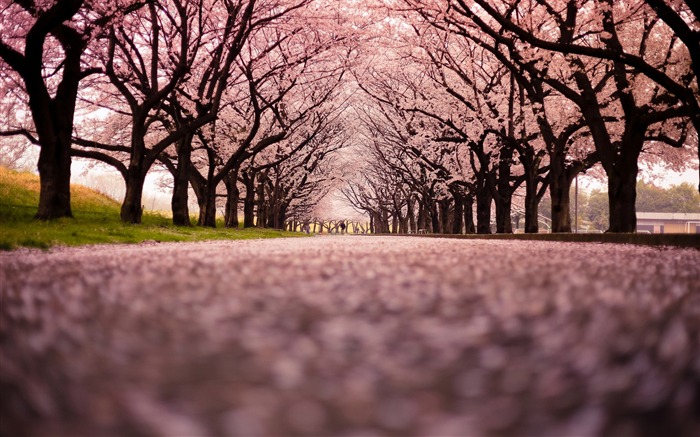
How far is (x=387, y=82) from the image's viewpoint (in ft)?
131

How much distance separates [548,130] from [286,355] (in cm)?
2176

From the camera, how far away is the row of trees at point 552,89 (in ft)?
53.4

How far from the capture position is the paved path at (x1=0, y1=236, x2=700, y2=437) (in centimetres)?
109

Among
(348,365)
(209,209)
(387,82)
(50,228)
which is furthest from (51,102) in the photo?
(387,82)

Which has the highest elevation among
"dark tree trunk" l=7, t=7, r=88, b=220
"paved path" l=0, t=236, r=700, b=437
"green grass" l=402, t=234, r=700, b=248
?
"dark tree trunk" l=7, t=7, r=88, b=220

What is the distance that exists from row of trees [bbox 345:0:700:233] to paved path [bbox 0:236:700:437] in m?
11.5

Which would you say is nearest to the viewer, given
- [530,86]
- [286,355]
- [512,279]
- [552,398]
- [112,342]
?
[552,398]

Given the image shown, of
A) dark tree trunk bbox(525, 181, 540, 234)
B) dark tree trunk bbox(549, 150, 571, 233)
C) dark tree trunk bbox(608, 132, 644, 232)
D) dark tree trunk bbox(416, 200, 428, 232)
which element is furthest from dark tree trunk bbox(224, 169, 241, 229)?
dark tree trunk bbox(608, 132, 644, 232)

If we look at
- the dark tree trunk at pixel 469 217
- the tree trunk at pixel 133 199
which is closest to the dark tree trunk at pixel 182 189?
the tree trunk at pixel 133 199

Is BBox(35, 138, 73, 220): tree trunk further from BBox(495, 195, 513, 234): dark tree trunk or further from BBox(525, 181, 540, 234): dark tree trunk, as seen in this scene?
BBox(495, 195, 513, 234): dark tree trunk

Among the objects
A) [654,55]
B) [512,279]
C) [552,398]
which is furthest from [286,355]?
[654,55]

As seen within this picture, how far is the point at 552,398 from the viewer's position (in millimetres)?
1225

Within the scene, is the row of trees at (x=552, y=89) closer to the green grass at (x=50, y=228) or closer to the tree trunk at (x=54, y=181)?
the green grass at (x=50, y=228)

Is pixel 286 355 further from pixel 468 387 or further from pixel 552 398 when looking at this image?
pixel 552 398
